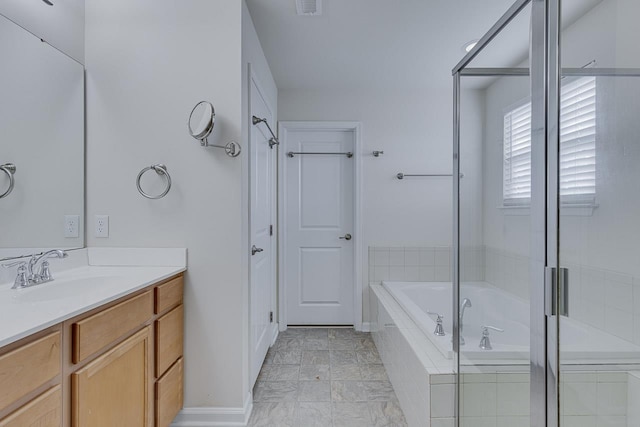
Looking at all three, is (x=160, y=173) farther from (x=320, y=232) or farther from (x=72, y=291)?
(x=320, y=232)

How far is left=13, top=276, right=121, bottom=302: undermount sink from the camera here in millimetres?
1248

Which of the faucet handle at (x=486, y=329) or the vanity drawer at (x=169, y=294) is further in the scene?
the vanity drawer at (x=169, y=294)

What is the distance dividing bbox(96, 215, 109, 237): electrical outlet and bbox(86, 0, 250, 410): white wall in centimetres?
3

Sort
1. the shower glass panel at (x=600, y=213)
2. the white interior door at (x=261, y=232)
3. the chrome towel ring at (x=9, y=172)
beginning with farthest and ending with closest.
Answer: the white interior door at (x=261, y=232)
the chrome towel ring at (x=9, y=172)
the shower glass panel at (x=600, y=213)

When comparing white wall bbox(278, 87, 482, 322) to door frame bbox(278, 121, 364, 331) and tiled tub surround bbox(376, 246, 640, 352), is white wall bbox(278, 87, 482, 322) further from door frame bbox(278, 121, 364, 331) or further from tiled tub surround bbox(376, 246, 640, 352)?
tiled tub surround bbox(376, 246, 640, 352)

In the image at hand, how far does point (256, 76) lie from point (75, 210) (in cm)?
131

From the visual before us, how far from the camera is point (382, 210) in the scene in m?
3.29

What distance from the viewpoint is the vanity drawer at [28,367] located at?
0.80 meters

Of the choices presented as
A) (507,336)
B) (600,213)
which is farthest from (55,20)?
(507,336)

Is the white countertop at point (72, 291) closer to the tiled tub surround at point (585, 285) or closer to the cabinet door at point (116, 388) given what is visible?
the cabinet door at point (116, 388)

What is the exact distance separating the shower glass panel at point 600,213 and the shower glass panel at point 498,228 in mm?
94

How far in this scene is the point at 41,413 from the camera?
0.90 m

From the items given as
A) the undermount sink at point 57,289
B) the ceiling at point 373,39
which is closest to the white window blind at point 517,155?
the ceiling at point 373,39

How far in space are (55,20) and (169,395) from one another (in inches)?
74.4
